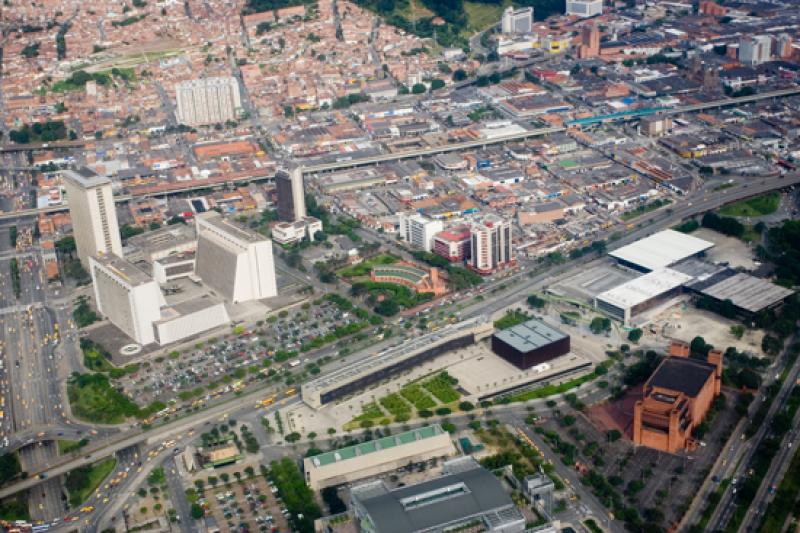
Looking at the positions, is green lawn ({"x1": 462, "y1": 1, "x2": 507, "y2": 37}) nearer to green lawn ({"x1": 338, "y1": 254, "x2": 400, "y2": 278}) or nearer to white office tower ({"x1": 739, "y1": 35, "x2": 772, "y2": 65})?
white office tower ({"x1": 739, "y1": 35, "x2": 772, "y2": 65})

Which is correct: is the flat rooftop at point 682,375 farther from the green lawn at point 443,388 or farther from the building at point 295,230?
the building at point 295,230

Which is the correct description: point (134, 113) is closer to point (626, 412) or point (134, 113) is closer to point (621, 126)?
point (621, 126)

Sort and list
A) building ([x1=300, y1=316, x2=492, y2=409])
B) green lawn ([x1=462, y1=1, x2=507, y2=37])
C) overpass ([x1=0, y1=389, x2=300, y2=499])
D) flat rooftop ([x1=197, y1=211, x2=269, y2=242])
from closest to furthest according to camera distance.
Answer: overpass ([x1=0, y1=389, x2=300, y2=499]) → building ([x1=300, y1=316, x2=492, y2=409]) → flat rooftop ([x1=197, y1=211, x2=269, y2=242]) → green lawn ([x1=462, y1=1, x2=507, y2=37])

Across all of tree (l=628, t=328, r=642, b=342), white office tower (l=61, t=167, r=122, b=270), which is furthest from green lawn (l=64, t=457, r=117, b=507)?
tree (l=628, t=328, r=642, b=342)

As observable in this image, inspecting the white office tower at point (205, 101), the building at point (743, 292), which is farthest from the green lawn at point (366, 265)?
the white office tower at point (205, 101)

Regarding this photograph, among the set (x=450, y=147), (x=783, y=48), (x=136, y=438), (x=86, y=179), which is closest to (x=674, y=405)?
(x=136, y=438)

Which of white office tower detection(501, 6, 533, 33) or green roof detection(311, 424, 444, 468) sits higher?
white office tower detection(501, 6, 533, 33)

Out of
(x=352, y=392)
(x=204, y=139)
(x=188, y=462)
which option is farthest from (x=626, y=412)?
(x=204, y=139)
